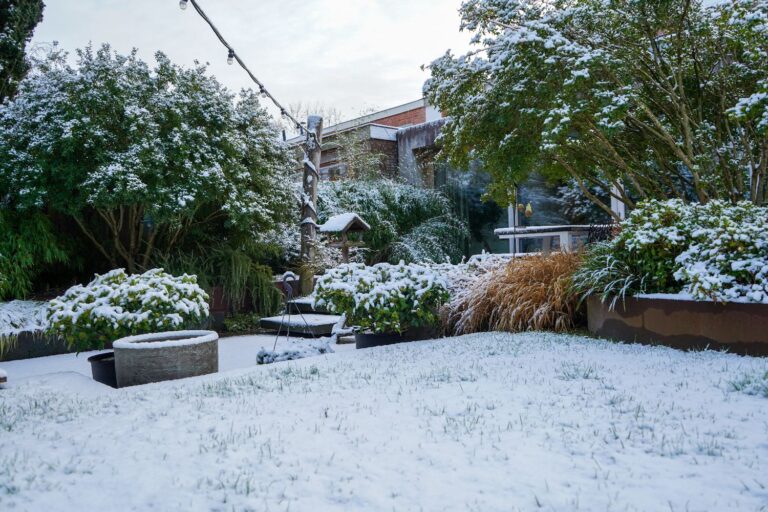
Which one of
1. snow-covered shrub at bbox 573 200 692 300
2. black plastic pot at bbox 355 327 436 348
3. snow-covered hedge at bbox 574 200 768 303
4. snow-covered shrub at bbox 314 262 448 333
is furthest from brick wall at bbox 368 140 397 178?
snow-covered shrub at bbox 573 200 692 300

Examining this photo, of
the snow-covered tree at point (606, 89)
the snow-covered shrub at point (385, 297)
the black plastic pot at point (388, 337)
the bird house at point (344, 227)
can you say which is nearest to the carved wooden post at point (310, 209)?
the bird house at point (344, 227)

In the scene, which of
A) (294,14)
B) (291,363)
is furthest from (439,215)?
(291,363)

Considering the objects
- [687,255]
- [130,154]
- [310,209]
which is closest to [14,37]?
[130,154]

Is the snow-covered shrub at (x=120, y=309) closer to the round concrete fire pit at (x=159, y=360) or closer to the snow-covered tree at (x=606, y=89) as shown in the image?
the round concrete fire pit at (x=159, y=360)

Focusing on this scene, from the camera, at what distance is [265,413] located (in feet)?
9.97

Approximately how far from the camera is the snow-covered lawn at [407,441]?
1.99 meters

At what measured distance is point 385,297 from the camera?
5.51 meters

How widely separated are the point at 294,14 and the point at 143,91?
7.59 ft

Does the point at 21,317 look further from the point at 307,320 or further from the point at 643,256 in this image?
the point at 643,256

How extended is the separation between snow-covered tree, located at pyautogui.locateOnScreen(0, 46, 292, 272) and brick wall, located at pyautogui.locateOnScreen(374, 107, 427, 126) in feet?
33.7

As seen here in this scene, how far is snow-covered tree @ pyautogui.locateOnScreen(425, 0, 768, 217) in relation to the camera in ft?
19.4

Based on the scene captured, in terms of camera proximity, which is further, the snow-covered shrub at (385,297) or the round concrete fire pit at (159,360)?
the snow-covered shrub at (385,297)

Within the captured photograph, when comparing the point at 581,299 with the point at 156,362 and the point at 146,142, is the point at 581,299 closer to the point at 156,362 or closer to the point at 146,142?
the point at 156,362

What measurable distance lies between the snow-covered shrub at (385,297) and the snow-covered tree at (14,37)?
6028mm
